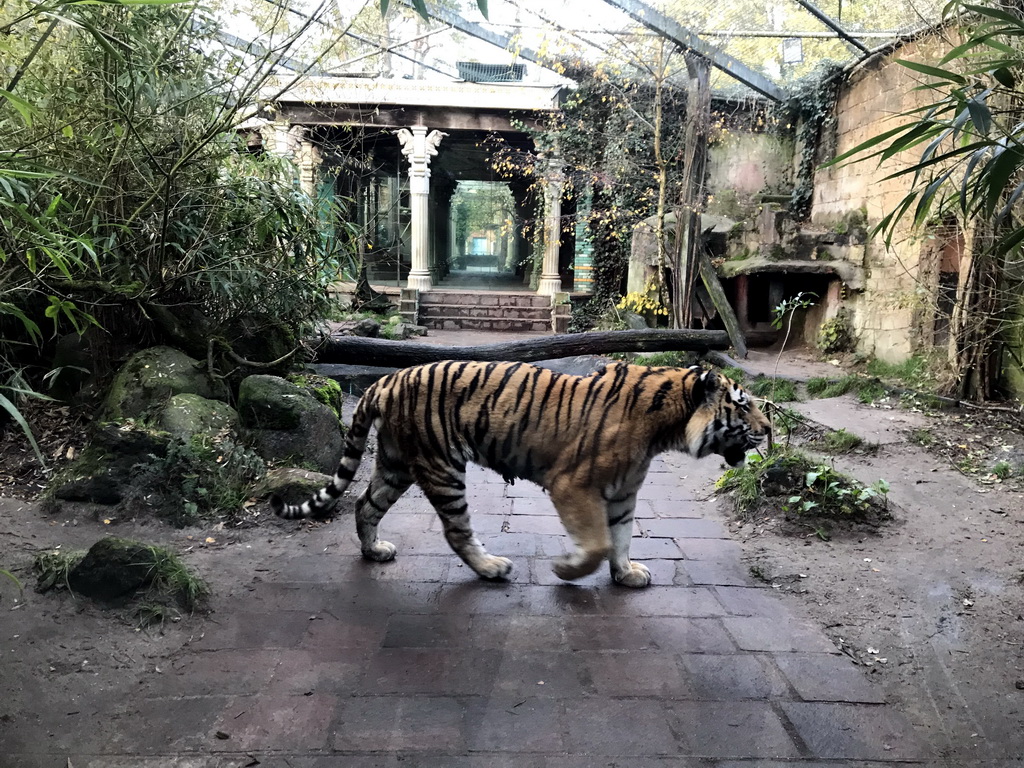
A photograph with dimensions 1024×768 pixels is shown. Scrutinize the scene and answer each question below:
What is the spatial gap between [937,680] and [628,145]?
11.1 m

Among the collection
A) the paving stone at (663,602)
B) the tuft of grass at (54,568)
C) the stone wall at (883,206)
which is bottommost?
the paving stone at (663,602)

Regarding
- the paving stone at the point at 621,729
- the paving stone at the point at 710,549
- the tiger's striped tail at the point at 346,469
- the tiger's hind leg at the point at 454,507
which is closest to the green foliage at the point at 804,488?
the paving stone at the point at 710,549

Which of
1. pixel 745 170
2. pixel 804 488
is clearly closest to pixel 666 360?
pixel 804 488

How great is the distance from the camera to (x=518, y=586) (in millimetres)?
3463

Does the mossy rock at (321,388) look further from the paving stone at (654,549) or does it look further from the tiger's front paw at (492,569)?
the paving stone at (654,549)

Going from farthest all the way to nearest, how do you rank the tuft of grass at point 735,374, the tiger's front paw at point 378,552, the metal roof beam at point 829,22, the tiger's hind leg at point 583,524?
the metal roof beam at point 829,22, the tuft of grass at point 735,374, the tiger's front paw at point 378,552, the tiger's hind leg at point 583,524

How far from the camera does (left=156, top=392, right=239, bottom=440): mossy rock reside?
4.41m

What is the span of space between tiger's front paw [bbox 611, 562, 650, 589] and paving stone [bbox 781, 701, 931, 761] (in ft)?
3.41

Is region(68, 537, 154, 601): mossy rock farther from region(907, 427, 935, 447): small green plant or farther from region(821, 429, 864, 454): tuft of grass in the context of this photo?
region(907, 427, 935, 447): small green plant

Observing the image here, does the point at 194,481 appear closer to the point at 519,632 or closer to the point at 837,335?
the point at 519,632

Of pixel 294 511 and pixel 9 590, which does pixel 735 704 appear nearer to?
pixel 294 511

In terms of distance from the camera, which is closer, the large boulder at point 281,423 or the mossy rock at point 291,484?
the mossy rock at point 291,484

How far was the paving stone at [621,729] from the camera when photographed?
2260 mm

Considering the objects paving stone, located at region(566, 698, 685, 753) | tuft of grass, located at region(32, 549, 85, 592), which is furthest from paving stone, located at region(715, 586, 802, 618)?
tuft of grass, located at region(32, 549, 85, 592)
